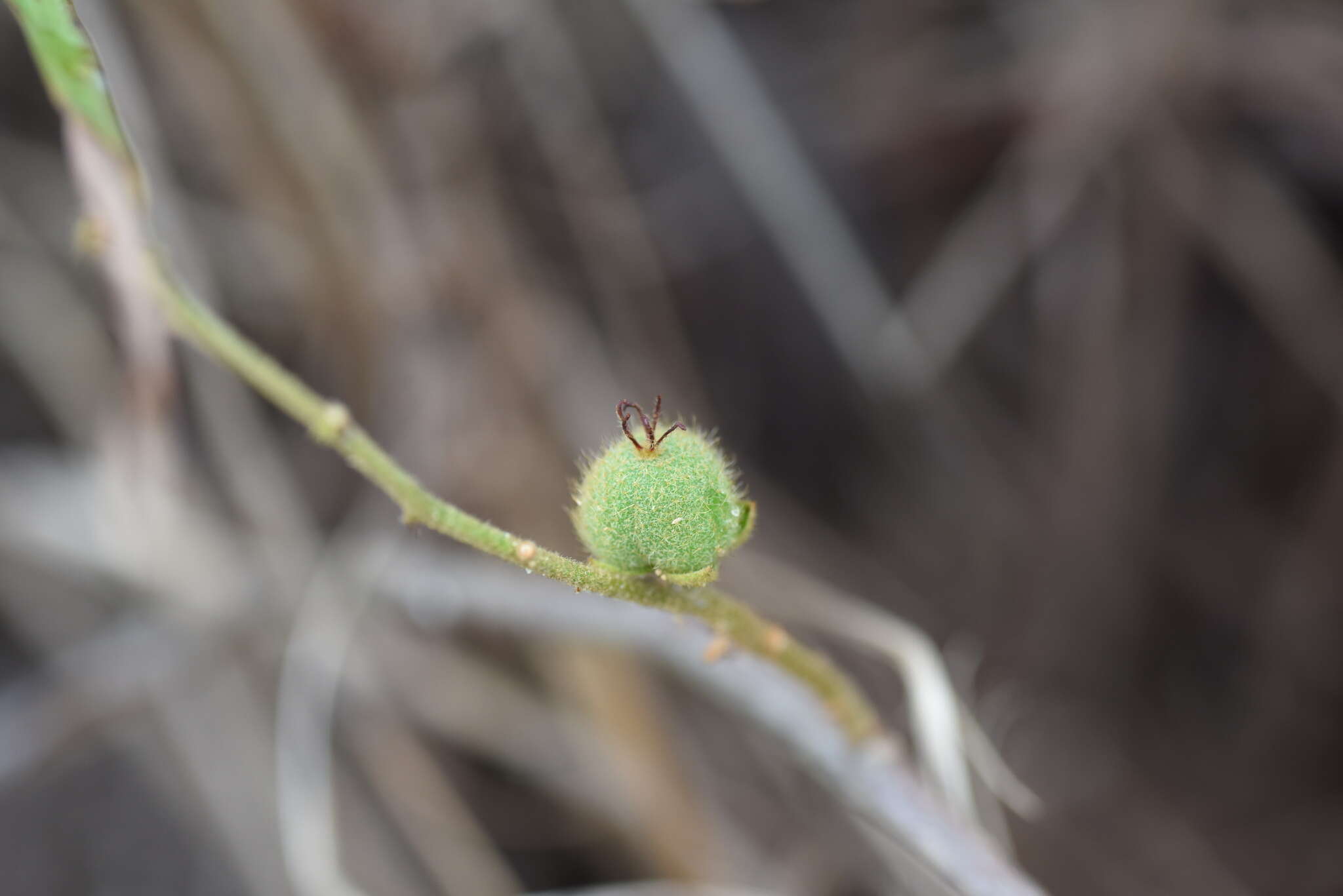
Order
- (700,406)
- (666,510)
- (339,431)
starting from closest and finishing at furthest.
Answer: (666,510)
(339,431)
(700,406)

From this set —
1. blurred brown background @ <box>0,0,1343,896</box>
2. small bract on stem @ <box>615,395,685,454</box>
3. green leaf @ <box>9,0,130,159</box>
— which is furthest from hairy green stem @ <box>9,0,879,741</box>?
blurred brown background @ <box>0,0,1343,896</box>

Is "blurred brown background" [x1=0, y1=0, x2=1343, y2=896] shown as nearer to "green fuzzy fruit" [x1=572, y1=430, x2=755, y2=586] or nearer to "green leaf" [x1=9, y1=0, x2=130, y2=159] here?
"green leaf" [x1=9, y1=0, x2=130, y2=159]

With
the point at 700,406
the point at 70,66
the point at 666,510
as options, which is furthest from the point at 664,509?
the point at 700,406

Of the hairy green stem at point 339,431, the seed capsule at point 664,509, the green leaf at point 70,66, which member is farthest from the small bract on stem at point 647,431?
the green leaf at point 70,66

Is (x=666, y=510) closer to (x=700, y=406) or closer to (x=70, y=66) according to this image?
(x=70, y=66)

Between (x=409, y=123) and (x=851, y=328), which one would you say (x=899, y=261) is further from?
(x=409, y=123)
